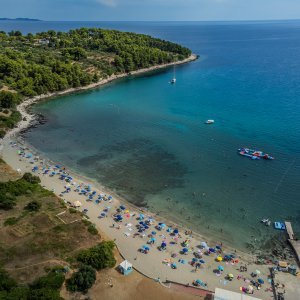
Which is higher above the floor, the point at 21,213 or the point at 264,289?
the point at 21,213

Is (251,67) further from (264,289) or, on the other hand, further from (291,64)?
(264,289)

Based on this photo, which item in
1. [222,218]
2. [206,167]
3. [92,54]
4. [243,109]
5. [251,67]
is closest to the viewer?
[222,218]

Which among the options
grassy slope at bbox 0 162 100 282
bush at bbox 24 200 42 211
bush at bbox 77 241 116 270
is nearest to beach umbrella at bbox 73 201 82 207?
grassy slope at bbox 0 162 100 282

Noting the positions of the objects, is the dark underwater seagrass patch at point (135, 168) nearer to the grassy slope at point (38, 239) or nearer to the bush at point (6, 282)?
the grassy slope at point (38, 239)

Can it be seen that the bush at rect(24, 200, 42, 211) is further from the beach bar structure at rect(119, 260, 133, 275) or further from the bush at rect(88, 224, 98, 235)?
the beach bar structure at rect(119, 260, 133, 275)

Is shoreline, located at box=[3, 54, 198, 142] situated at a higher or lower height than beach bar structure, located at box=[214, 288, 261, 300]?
higher

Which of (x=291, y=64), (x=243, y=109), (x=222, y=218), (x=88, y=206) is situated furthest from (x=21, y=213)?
→ (x=291, y=64)
